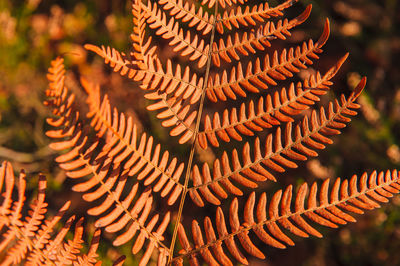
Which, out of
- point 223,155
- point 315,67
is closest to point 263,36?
point 223,155

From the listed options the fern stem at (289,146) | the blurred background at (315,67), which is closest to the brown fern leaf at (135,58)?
the fern stem at (289,146)

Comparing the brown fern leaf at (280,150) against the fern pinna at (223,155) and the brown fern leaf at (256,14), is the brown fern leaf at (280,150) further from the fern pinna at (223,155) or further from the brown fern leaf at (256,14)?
the brown fern leaf at (256,14)

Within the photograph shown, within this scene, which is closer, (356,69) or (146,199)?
(146,199)

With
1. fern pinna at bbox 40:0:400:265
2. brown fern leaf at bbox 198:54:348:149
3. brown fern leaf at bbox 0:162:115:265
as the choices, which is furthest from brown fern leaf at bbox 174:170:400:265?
brown fern leaf at bbox 0:162:115:265

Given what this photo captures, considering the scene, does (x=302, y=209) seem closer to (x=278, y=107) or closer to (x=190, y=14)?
(x=278, y=107)

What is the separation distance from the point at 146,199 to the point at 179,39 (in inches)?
14.5

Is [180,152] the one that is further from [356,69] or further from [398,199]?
[356,69]

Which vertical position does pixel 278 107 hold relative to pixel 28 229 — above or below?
above

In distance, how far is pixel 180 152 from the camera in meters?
2.10

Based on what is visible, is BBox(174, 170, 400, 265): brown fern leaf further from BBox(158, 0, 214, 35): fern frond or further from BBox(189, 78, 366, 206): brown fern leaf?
BBox(158, 0, 214, 35): fern frond

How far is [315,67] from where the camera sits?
7.92ft

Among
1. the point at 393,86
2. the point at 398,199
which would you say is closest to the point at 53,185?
the point at 398,199

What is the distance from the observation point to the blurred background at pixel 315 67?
185 centimetres

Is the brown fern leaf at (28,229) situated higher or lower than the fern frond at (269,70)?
lower
